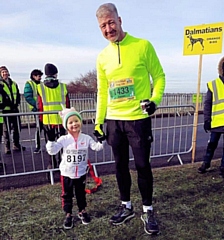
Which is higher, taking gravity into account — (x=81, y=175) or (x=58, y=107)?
(x=58, y=107)

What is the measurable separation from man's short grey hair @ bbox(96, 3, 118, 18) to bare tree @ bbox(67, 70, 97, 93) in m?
22.6

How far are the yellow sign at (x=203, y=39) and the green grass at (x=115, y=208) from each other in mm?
2245

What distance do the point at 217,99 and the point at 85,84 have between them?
22516 millimetres

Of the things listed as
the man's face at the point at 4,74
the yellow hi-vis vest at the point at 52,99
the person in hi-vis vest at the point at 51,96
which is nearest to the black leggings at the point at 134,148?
the person in hi-vis vest at the point at 51,96

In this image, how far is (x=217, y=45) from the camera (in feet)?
15.5

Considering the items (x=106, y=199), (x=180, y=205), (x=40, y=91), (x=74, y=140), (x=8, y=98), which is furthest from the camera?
(x=8, y=98)

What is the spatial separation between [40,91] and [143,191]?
105 inches

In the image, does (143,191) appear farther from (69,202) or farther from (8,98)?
(8,98)

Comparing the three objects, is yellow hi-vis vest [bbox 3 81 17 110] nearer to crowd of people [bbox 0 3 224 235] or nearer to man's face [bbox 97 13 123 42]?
crowd of people [bbox 0 3 224 235]

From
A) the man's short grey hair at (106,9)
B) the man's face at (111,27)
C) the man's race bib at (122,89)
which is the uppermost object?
the man's short grey hair at (106,9)

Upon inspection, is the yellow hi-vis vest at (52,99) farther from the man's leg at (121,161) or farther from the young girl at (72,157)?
the man's leg at (121,161)

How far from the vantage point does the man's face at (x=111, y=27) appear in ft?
8.40

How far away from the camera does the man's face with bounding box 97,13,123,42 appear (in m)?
2.56

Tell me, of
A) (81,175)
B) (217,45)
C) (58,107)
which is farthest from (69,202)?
(217,45)
